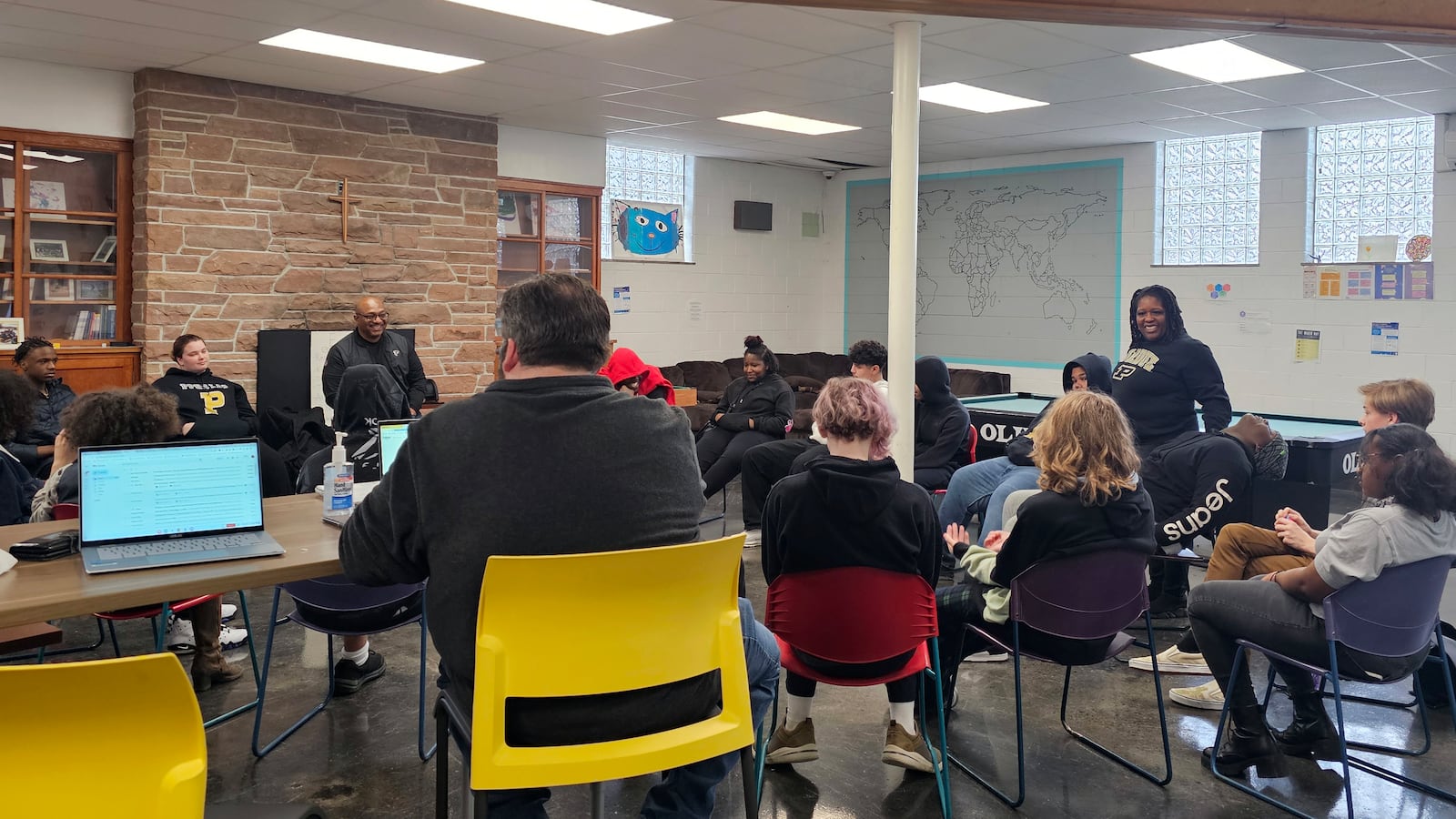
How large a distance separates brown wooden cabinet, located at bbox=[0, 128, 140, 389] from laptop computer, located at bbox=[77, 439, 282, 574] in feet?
15.7

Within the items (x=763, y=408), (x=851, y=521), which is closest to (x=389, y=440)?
(x=851, y=521)

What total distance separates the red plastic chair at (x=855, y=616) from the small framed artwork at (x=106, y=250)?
606 cm

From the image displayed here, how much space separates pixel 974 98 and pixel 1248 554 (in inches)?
183

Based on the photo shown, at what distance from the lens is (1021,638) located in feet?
10.0

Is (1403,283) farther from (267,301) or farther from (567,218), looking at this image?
(267,301)

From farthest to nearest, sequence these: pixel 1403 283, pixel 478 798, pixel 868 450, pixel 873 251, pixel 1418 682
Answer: pixel 873 251 → pixel 1403 283 → pixel 1418 682 → pixel 868 450 → pixel 478 798

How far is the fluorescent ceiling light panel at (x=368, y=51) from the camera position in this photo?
5910mm

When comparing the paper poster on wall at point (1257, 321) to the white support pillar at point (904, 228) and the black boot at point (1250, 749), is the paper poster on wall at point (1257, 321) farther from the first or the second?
the black boot at point (1250, 749)

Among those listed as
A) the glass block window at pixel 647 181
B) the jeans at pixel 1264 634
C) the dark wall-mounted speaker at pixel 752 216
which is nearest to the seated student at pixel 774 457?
the jeans at pixel 1264 634

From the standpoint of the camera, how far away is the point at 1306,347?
862 cm

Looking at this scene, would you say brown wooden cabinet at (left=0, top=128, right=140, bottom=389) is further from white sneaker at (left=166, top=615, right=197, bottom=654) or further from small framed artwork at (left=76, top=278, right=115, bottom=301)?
white sneaker at (left=166, top=615, right=197, bottom=654)

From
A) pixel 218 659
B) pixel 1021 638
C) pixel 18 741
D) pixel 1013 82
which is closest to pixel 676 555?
pixel 18 741

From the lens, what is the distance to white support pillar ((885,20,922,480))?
16.9 feet

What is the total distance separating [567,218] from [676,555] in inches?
310
